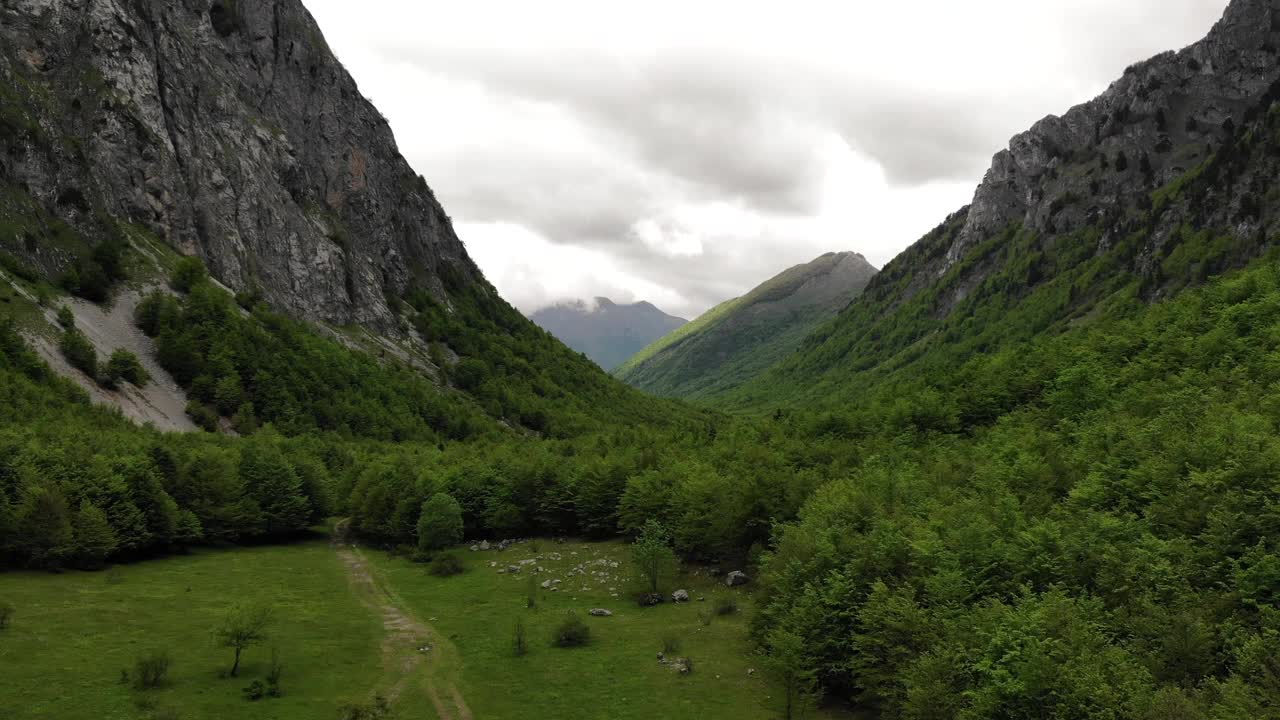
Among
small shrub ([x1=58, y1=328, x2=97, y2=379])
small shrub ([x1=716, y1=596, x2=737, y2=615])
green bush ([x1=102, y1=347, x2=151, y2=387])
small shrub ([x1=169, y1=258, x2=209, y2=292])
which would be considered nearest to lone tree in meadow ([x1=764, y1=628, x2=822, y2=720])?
small shrub ([x1=716, y1=596, x2=737, y2=615])

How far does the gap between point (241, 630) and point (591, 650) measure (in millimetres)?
22840

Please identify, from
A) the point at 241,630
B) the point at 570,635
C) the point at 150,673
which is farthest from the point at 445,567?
the point at 150,673

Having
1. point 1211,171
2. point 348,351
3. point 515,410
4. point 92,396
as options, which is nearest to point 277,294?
point 348,351

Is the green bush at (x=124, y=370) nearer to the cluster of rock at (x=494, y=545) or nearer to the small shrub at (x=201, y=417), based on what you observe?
→ the small shrub at (x=201, y=417)

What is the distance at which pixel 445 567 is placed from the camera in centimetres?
7525

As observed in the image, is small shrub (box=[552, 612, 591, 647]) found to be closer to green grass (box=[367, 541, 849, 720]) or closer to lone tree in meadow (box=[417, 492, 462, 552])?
green grass (box=[367, 541, 849, 720])

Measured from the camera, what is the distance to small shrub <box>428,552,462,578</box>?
74688 mm

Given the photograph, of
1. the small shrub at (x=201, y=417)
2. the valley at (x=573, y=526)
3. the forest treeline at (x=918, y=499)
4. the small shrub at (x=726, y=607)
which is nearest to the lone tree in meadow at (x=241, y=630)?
the valley at (x=573, y=526)

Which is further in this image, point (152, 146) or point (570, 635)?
point (152, 146)

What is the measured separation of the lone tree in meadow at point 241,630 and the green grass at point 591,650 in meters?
13.3

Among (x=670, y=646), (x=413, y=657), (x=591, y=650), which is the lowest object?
(x=591, y=650)

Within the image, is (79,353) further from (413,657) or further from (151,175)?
(413,657)

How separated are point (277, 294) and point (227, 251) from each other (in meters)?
15.0

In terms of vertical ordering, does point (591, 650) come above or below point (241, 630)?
below
